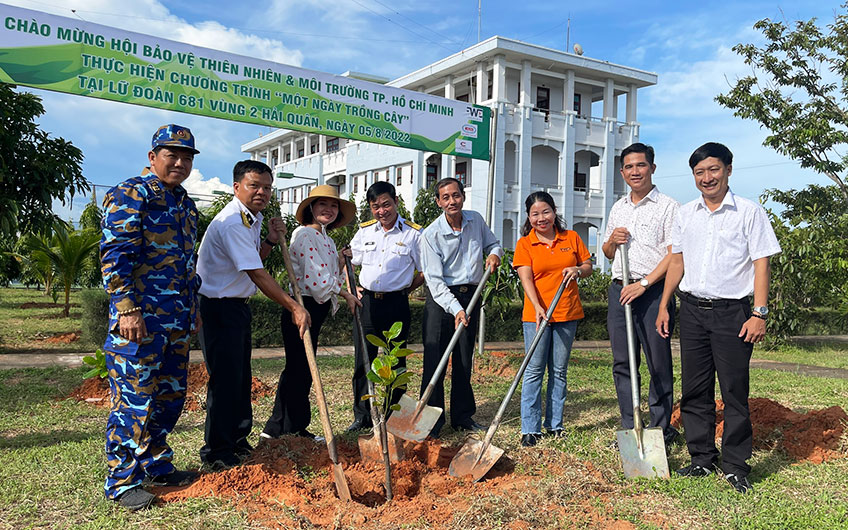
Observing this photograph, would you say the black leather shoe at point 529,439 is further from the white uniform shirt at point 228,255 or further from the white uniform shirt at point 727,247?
the white uniform shirt at point 228,255

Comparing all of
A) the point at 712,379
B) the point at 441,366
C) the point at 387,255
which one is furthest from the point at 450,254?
the point at 712,379

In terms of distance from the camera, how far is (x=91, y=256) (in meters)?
13.8

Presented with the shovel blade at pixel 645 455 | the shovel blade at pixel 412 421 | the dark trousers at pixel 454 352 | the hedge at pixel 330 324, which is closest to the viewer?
the shovel blade at pixel 645 455

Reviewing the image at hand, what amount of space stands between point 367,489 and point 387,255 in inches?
73.5

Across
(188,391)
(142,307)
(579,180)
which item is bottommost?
(188,391)

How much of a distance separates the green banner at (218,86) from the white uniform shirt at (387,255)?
2342 millimetres

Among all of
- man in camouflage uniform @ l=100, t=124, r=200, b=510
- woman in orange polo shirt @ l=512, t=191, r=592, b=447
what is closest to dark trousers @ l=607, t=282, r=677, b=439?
woman in orange polo shirt @ l=512, t=191, r=592, b=447

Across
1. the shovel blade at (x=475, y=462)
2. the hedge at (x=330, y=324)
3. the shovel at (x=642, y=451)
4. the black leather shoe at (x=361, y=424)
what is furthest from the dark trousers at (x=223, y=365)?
the hedge at (x=330, y=324)

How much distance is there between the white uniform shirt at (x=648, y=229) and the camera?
4156 millimetres

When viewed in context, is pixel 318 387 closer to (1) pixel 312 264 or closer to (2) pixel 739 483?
(1) pixel 312 264

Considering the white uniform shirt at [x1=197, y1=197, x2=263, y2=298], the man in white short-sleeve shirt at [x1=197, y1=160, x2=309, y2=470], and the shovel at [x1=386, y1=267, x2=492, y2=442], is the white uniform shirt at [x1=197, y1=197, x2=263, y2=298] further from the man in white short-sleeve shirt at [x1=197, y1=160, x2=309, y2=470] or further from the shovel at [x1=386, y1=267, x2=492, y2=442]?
the shovel at [x1=386, y1=267, x2=492, y2=442]

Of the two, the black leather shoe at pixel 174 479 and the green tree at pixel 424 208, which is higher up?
the green tree at pixel 424 208

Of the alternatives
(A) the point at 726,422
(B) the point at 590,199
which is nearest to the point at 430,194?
(B) the point at 590,199

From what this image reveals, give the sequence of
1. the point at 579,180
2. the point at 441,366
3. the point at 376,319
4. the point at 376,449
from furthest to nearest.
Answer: the point at 579,180 → the point at 376,319 → the point at 441,366 → the point at 376,449
